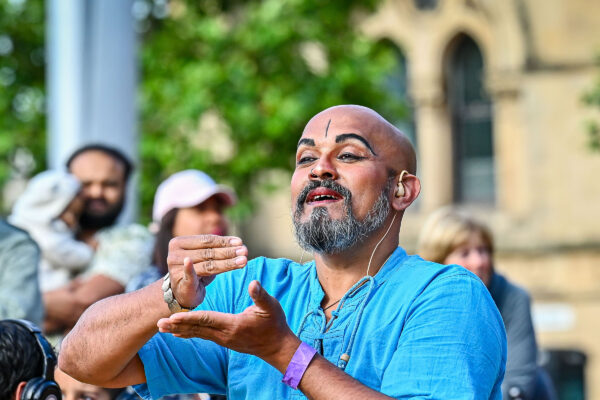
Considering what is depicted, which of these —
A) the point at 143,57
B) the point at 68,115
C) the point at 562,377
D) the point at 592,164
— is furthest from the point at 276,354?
the point at 592,164

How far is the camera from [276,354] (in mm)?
2547

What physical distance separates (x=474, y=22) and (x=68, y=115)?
9646 mm

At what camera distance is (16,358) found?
3.20 m

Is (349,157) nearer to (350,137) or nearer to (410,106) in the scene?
(350,137)

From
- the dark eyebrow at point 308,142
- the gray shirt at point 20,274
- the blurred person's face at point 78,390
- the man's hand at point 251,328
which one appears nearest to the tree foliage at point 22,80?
the gray shirt at point 20,274

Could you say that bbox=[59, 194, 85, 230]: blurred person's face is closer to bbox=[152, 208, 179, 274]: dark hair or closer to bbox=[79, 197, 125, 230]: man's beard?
bbox=[79, 197, 125, 230]: man's beard

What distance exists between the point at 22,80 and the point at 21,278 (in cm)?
990

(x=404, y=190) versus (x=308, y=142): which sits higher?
(x=308, y=142)

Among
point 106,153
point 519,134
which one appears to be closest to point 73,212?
point 106,153

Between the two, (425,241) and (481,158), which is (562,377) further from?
(425,241)

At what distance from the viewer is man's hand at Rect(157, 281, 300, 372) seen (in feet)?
8.20

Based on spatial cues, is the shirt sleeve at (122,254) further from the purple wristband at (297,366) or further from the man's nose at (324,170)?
the purple wristband at (297,366)

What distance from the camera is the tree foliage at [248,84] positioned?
12.6 metres

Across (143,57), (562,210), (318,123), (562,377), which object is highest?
(143,57)
